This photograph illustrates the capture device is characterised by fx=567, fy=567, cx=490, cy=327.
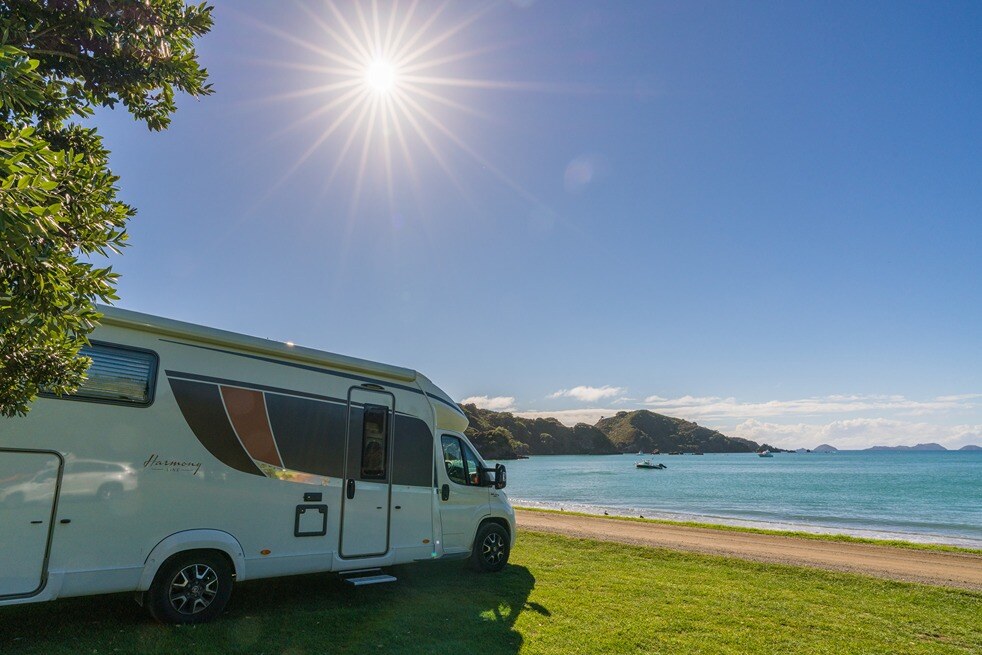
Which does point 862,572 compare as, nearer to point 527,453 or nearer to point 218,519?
point 218,519

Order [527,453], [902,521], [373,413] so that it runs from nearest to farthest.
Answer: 1. [373,413]
2. [902,521]
3. [527,453]

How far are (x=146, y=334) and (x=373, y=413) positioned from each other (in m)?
3.02

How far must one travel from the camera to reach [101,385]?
18.3 ft

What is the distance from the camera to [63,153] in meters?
2.52

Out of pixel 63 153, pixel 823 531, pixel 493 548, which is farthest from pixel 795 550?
pixel 63 153

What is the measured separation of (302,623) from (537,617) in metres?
2.79

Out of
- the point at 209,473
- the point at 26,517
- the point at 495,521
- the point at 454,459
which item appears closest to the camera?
the point at 26,517

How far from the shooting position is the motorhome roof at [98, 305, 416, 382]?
5.82 meters

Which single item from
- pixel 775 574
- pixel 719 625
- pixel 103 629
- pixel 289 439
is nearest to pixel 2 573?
pixel 103 629

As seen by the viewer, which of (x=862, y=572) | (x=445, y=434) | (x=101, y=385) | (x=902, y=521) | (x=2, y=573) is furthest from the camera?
(x=902, y=521)

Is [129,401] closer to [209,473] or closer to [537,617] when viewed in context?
[209,473]

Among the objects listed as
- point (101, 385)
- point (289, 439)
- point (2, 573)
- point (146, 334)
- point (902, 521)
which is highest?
point (146, 334)

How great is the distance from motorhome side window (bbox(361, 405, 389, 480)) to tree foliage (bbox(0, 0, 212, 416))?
4132mm

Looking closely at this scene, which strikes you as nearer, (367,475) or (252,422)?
(252,422)
